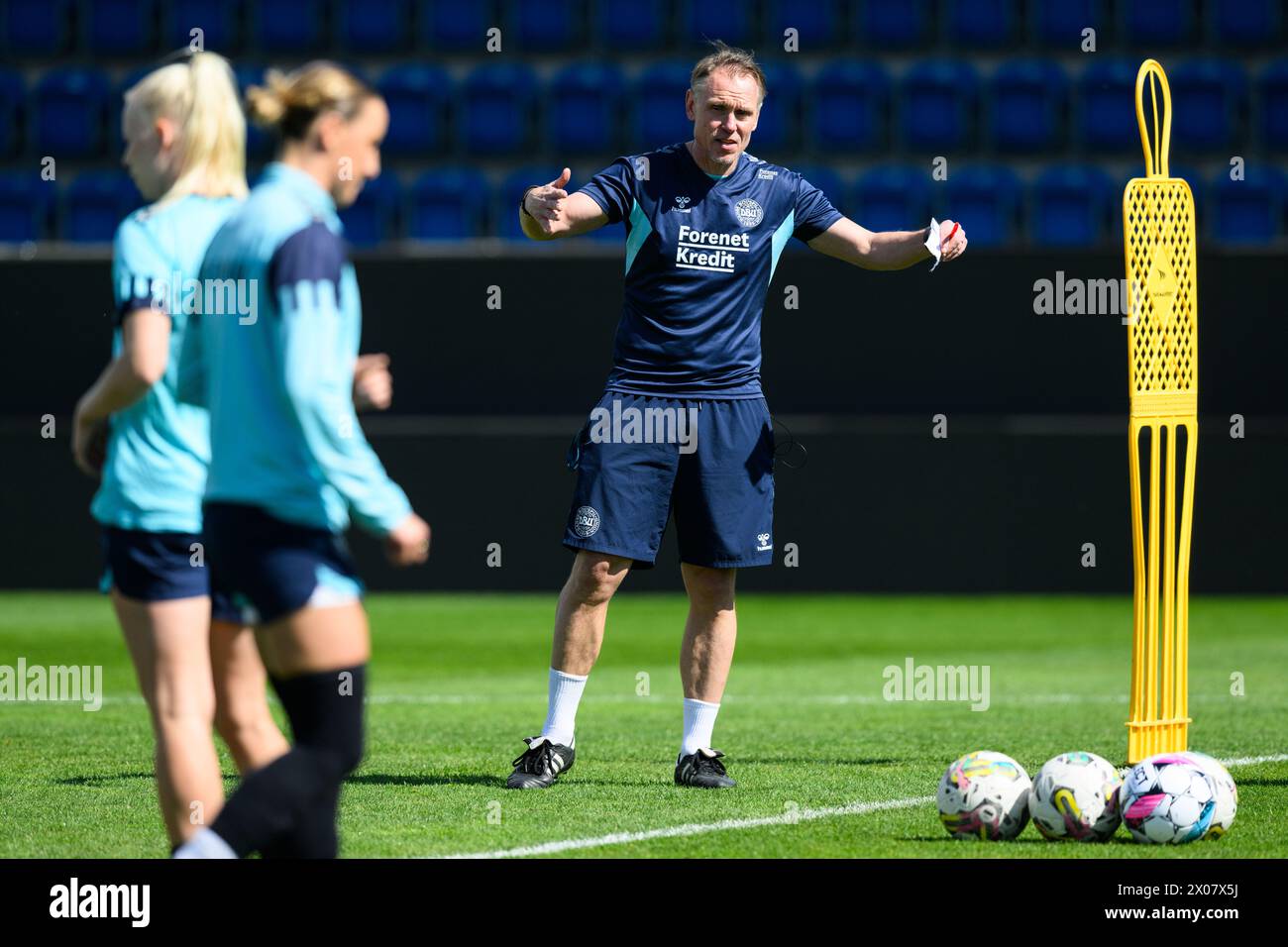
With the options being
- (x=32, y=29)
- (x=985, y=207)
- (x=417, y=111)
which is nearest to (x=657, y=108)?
(x=417, y=111)

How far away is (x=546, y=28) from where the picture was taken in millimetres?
17156

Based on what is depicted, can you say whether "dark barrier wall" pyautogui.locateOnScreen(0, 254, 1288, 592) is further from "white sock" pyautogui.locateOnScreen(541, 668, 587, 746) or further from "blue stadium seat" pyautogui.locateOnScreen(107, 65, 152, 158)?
"white sock" pyautogui.locateOnScreen(541, 668, 587, 746)

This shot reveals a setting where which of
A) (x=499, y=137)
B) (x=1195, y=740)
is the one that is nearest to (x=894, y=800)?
(x=1195, y=740)

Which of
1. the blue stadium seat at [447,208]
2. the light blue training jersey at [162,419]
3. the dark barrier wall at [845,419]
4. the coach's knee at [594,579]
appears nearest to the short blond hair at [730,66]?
the coach's knee at [594,579]

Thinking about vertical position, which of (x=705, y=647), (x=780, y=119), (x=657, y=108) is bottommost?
(x=705, y=647)

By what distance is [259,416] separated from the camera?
356cm

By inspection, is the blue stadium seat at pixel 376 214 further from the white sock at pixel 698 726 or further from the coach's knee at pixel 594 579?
the white sock at pixel 698 726

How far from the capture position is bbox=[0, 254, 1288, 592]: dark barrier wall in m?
13.5

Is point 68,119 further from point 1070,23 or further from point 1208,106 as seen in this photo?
point 1208,106

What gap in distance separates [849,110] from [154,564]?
13.1 metres

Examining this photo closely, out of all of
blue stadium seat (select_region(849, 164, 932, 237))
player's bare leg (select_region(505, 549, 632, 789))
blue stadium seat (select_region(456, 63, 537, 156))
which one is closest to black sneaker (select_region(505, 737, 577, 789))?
player's bare leg (select_region(505, 549, 632, 789))

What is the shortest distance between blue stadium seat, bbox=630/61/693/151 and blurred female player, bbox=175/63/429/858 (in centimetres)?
1272

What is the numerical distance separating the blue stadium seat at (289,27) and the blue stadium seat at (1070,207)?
6348 millimetres

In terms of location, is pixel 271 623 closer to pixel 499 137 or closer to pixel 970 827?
pixel 970 827
